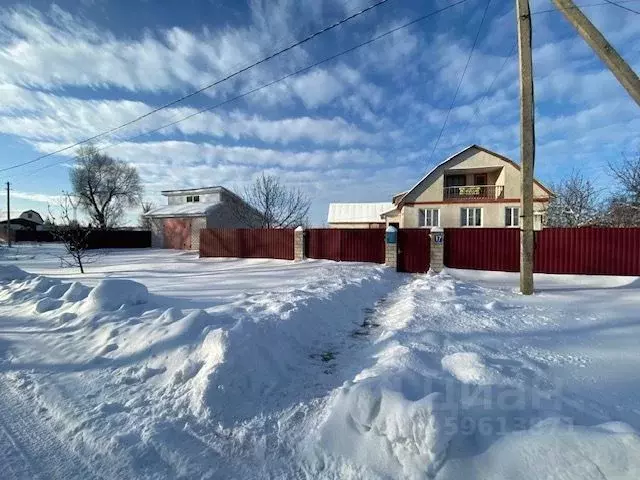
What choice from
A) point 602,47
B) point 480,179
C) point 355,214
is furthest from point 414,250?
point 355,214

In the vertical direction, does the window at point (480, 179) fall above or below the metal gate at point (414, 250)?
above

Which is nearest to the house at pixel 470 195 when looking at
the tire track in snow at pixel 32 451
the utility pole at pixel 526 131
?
the utility pole at pixel 526 131

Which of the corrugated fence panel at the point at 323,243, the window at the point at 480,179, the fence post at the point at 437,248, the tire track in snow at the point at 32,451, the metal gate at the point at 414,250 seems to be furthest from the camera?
the window at the point at 480,179

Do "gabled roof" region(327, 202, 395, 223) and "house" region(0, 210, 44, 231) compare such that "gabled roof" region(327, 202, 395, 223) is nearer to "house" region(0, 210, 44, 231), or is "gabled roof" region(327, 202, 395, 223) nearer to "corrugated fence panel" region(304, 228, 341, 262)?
"corrugated fence panel" region(304, 228, 341, 262)

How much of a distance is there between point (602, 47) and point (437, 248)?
7.72 m

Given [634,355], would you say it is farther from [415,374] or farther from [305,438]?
[305,438]

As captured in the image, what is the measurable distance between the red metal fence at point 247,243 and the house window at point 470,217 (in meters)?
14.5

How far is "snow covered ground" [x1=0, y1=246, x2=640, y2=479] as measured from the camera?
6.89 feet

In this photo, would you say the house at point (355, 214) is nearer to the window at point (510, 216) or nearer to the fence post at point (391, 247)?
the window at point (510, 216)

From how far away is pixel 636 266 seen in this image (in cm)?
1010

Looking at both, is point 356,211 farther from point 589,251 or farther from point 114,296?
point 114,296

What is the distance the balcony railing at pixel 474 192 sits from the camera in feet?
75.2

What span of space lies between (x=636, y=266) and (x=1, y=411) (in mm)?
14959

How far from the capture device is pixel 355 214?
43500mm
